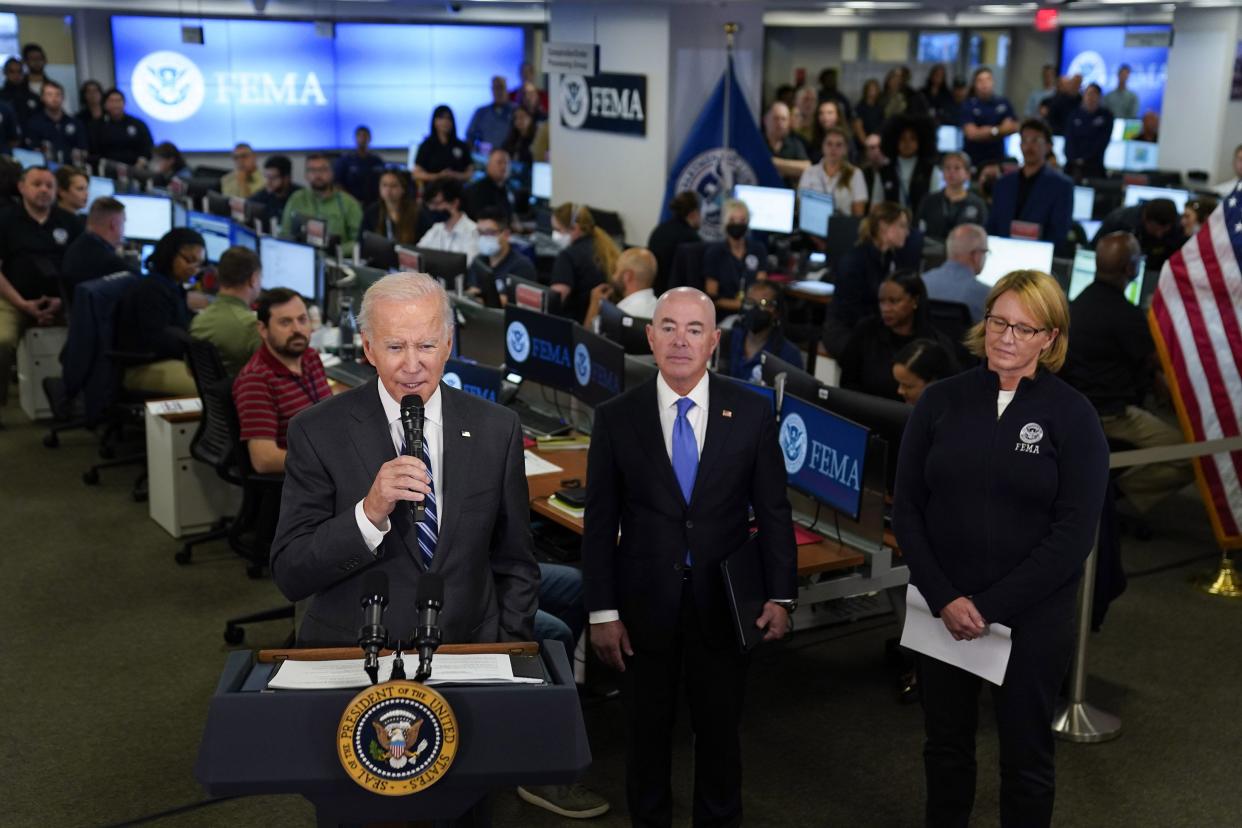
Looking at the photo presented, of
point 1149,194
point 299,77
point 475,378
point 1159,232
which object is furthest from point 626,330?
point 299,77

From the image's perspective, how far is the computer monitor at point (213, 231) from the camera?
884 centimetres

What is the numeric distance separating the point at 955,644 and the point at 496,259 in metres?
5.18

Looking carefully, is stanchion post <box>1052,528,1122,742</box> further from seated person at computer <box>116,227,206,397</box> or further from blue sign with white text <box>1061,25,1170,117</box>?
blue sign with white text <box>1061,25,1170,117</box>

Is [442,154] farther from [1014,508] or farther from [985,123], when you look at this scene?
[1014,508]

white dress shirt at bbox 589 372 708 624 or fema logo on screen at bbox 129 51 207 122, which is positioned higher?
fema logo on screen at bbox 129 51 207 122

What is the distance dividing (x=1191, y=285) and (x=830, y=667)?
2271 mm

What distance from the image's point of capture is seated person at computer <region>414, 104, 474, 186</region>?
42.7 ft

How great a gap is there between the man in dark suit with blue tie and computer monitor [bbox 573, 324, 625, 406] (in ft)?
5.65

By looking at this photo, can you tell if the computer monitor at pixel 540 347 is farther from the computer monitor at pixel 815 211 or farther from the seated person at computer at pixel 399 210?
the computer monitor at pixel 815 211

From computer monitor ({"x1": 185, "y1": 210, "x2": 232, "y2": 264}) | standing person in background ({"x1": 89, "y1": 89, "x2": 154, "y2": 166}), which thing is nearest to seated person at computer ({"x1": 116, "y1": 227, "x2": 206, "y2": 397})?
computer monitor ({"x1": 185, "y1": 210, "x2": 232, "y2": 264})

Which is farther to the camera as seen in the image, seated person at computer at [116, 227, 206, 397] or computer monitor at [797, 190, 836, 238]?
computer monitor at [797, 190, 836, 238]

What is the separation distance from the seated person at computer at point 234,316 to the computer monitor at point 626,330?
5.36 ft

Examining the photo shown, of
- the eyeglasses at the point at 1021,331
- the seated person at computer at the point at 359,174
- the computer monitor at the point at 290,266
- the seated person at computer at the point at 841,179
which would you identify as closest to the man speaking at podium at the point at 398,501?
the eyeglasses at the point at 1021,331

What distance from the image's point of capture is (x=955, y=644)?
10.6ft
